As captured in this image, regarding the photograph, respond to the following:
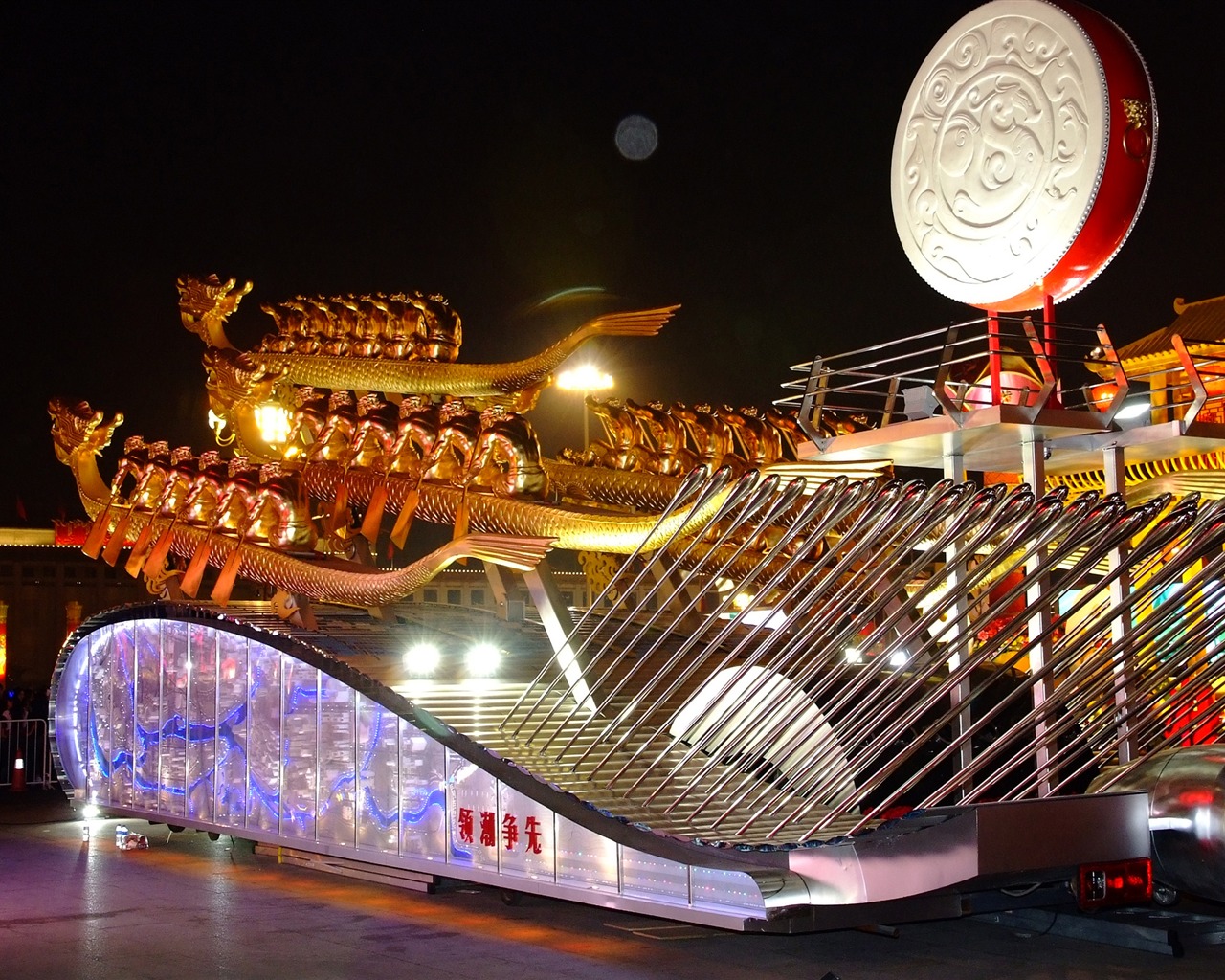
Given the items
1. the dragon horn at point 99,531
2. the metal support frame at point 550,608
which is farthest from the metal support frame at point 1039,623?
the dragon horn at point 99,531

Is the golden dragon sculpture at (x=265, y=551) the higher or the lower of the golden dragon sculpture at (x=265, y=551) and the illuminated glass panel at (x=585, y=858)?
the higher

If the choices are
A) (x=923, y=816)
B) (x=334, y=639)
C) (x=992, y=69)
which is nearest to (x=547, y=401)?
(x=334, y=639)

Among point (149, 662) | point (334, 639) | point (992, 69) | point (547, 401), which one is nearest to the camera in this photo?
point (992, 69)

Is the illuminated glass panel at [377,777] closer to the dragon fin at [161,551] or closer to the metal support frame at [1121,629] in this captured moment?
the dragon fin at [161,551]

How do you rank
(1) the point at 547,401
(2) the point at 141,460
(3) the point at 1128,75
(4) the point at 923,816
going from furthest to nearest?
1. (1) the point at 547,401
2. (2) the point at 141,460
3. (3) the point at 1128,75
4. (4) the point at 923,816

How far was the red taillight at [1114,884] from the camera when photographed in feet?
28.5

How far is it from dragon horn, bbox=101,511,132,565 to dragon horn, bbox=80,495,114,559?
0.09 m

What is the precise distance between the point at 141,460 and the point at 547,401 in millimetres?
22436

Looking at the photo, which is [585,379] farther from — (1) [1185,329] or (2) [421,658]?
(1) [1185,329]

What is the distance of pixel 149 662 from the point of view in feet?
51.7

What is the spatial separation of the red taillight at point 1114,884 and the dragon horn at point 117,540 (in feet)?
38.2

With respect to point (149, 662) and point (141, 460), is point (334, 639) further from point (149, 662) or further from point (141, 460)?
point (141, 460)

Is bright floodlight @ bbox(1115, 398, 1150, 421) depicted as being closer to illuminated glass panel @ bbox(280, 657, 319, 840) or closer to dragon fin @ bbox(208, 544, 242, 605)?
illuminated glass panel @ bbox(280, 657, 319, 840)

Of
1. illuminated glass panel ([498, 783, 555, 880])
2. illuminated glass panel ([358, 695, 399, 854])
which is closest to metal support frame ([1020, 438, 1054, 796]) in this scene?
illuminated glass panel ([498, 783, 555, 880])
